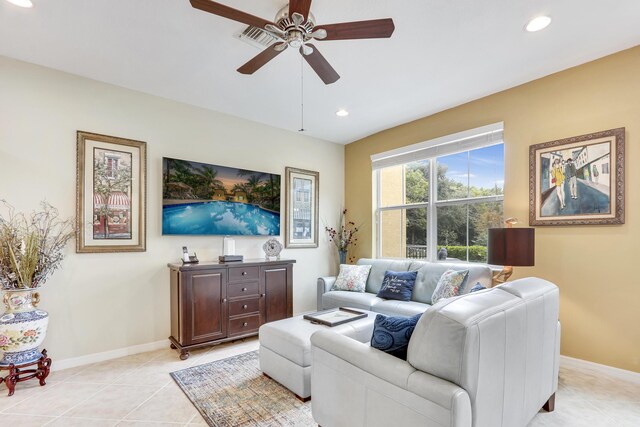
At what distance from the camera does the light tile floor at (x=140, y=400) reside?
2.11m

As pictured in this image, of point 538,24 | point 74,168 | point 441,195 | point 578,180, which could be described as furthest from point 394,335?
point 74,168

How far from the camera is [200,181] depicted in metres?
3.77

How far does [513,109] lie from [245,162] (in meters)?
3.25

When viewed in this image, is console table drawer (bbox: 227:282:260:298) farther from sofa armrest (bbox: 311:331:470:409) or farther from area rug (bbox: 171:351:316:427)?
sofa armrest (bbox: 311:331:470:409)

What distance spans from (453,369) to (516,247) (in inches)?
73.8

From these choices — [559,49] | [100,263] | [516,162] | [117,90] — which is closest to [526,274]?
[516,162]

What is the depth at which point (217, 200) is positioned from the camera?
12.8ft

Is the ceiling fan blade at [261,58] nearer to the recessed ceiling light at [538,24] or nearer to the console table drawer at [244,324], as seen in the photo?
the recessed ceiling light at [538,24]

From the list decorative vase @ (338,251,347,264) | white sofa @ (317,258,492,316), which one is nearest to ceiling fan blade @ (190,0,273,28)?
white sofa @ (317,258,492,316)

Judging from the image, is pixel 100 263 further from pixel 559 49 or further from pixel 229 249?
pixel 559 49

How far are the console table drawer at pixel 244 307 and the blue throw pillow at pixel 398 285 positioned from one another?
1482mm

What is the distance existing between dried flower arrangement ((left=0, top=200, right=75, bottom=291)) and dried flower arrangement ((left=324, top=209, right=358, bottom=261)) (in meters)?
3.37

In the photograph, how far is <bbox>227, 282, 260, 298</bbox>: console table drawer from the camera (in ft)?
11.5

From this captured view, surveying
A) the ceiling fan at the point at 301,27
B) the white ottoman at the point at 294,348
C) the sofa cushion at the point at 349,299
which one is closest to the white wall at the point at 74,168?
the sofa cushion at the point at 349,299
